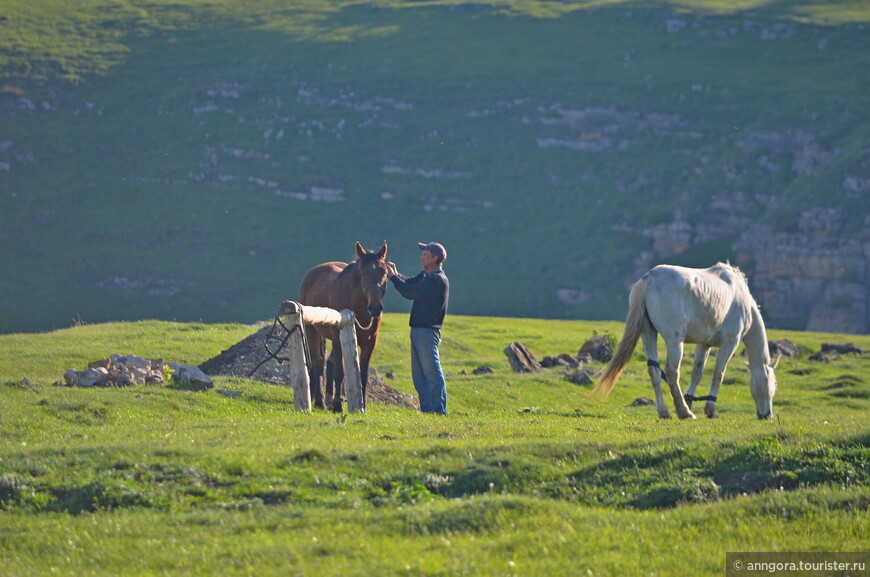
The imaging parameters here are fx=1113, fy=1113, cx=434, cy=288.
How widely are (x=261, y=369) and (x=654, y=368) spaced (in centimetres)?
966

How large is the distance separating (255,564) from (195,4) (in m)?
176

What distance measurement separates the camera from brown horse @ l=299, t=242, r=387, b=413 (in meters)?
19.1

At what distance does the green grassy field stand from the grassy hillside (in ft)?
293

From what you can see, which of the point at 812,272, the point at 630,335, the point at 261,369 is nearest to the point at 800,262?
the point at 812,272

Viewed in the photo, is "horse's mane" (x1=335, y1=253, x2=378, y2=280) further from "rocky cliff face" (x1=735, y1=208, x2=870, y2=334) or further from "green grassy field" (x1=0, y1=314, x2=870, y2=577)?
"rocky cliff face" (x1=735, y1=208, x2=870, y2=334)

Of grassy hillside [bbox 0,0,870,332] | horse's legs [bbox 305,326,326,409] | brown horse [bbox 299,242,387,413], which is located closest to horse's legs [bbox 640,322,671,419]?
brown horse [bbox 299,242,387,413]

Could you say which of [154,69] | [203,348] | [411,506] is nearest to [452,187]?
[154,69]

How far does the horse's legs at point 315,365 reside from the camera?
20.6 m

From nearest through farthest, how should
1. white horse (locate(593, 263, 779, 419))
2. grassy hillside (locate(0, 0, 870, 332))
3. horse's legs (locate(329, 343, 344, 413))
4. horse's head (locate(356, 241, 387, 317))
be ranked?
horse's head (locate(356, 241, 387, 317)) → white horse (locate(593, 263, 779, 419)) → horse's legs (locate(329, 343, 344, 413)) → grassy hillside (locate(0, 0, 870, 332))

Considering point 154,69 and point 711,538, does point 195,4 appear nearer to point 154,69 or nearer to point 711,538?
point 154,69

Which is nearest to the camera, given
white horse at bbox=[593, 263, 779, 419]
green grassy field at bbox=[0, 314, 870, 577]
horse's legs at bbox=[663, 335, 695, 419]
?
green grassy field at bbox=[0, 314, 870, 577]

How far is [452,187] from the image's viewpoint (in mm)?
137500
